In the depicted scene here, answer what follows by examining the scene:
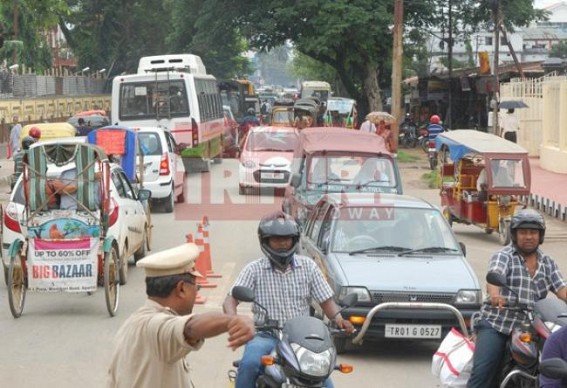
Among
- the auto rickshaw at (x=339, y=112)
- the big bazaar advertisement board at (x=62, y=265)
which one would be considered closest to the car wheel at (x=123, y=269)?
the big bazaar advertisement board at (x=62, y=265)

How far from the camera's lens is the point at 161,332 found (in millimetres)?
4617

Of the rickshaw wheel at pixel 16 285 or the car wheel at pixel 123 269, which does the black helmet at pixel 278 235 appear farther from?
the car wheel at pixel 123 269

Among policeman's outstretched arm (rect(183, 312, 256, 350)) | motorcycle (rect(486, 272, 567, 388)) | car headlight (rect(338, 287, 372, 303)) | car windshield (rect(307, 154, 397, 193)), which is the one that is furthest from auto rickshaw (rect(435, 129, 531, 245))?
policeman's outstretched arm (rect(183, 312, 256, 350))

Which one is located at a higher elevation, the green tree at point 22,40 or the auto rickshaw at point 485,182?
the green tree at point 22,40

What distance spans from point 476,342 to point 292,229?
1.38 metres

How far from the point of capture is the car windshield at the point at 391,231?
1170 cm

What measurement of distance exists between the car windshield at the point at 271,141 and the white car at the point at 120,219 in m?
11.0

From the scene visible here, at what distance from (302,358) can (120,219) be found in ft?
30.0

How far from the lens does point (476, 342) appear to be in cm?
741

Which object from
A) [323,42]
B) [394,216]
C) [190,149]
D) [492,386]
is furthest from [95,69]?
[492,386]

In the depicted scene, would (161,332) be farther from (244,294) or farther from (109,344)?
(109,344)

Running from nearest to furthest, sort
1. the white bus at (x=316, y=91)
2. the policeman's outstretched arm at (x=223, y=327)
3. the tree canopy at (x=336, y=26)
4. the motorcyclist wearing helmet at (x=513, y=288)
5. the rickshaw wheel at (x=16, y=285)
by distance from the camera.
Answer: the policeman's outstretched arm at (x=223, y=327) → the motorcyclist wearing helmet at (x=513, y=288) → the rickshaw wheel at (x=16, y=285) → the tree canopy at (x=336, y=26) → the white bus at (x=316, y=91)

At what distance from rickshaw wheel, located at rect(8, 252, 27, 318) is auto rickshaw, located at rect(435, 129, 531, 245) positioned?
9.02 m

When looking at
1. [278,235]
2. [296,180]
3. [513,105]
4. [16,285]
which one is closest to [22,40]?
[513,105]
